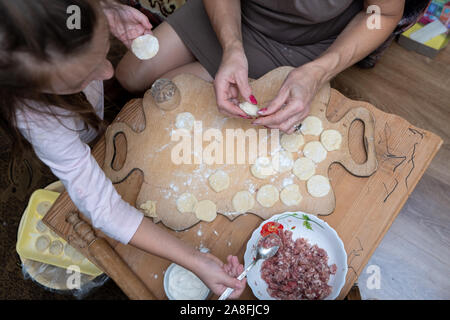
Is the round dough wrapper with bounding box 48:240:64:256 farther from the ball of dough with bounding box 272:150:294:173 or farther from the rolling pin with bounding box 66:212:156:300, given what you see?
the ball of dough with bounding box 272:150:294:173

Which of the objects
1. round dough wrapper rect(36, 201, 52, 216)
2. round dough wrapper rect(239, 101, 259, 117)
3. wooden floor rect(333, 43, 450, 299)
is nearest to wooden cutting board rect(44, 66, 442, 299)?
round dough wrapper rect(239, 101, 259, 117)

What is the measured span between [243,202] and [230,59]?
1.62 feet

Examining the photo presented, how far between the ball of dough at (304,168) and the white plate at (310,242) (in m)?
0.14

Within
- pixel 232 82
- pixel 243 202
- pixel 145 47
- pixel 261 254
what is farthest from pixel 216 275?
pixel 145 47

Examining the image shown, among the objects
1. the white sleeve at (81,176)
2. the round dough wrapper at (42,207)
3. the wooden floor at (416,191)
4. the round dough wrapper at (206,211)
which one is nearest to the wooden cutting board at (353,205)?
the round dough wrapper at (206,211)

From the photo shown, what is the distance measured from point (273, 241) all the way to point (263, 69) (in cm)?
67

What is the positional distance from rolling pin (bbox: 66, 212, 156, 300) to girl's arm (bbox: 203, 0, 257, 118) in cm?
57

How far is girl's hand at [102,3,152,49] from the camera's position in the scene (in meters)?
1.04

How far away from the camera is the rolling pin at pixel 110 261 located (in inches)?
34.8

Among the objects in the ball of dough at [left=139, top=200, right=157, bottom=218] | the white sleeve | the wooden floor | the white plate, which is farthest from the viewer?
the wooden floor

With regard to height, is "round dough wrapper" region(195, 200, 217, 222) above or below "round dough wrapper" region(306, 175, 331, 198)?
below

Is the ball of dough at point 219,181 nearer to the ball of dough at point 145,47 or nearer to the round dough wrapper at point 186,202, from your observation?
the round dough wrapper at point 186,202

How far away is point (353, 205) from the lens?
1026 millimetres
